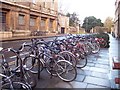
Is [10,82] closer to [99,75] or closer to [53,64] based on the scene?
[53,64]

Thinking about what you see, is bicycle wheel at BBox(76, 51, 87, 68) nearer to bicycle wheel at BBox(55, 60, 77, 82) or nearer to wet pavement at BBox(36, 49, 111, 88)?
wet pavement at BBox(36, 49, 111, 88)

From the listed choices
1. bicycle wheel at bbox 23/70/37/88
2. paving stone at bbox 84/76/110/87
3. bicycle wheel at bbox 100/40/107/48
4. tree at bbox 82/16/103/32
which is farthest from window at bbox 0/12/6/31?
tree at bbox 82/16/103/32

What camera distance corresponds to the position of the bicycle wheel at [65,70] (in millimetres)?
5973

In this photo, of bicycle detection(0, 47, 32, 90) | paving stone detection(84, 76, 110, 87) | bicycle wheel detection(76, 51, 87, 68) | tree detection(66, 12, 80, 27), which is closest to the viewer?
bicycle detection(0, 47, 32, 90)

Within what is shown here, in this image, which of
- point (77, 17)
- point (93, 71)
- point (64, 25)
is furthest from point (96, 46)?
point (77, 17)

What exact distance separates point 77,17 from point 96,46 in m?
56.1

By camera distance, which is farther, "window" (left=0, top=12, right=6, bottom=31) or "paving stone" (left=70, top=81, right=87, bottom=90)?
"window" (left=0, top=12, right=6, bottom=31)

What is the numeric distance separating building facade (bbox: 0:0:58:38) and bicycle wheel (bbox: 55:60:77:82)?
60.1ft

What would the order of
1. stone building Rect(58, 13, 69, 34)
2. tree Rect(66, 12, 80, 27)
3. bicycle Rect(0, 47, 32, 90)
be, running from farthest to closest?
tree Rect(66, 12, 80, 27)
stone building Rect(58, 13, 69, 34)
bicycle Rect(0, 47, 32, 90)

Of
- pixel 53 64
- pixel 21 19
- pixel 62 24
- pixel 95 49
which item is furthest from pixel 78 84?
pixel 62 24

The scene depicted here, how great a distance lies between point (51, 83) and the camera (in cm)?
566

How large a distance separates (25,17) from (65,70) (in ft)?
87.4

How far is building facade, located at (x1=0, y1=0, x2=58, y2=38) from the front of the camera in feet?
86.4

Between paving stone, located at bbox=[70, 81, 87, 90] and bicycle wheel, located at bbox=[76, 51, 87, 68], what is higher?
bicycle wheel, located at bbox=[76, 51, 87, 68]
